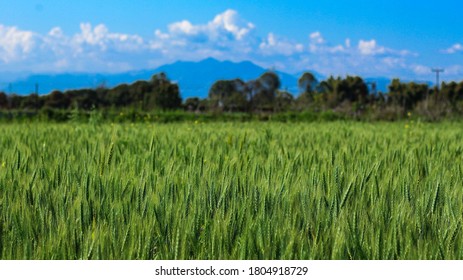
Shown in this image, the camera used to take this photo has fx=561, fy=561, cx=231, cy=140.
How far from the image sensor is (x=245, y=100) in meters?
33.7

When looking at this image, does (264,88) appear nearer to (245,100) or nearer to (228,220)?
(245,100)

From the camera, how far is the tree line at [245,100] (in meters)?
22.5

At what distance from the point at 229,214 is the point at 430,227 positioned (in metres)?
0.69

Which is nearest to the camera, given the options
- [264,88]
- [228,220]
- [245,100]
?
[228,220]

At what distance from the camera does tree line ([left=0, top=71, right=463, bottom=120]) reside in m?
22.5

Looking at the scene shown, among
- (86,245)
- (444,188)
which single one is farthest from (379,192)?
(86,245)

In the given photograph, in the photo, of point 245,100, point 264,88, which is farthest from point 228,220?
point 264,88

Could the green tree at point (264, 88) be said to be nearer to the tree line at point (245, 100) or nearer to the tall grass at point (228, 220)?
the tree line at point (245, 100)

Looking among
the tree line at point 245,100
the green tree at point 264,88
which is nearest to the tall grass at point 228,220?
the tree line at point 245,100

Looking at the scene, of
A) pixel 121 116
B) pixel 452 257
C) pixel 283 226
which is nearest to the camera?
pixel 452 257

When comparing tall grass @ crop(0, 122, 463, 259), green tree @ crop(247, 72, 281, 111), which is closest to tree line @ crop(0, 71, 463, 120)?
green tree @ crop(247, 72, 281, 111)
